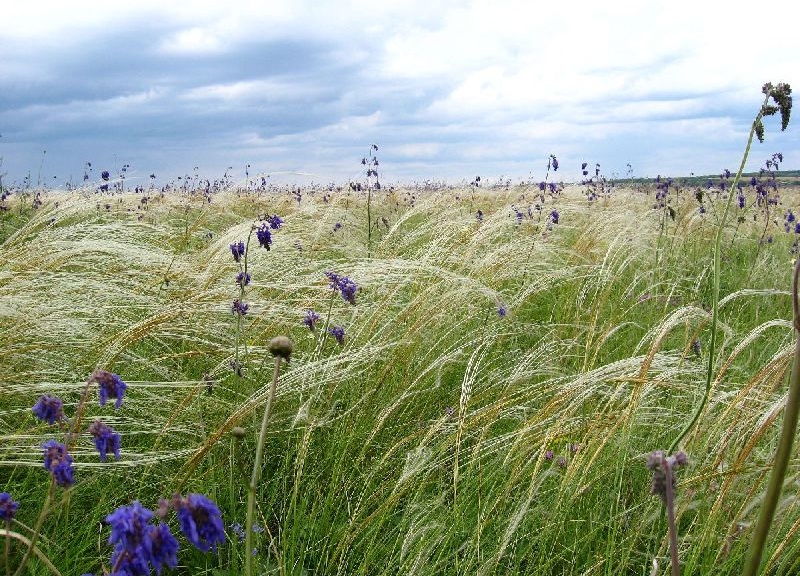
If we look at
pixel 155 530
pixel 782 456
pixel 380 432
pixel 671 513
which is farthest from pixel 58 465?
pixel 380 432

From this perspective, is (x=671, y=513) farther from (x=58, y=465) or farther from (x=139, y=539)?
(x=58, y=465)

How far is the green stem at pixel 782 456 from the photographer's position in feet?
1.93

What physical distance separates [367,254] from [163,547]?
345 cm

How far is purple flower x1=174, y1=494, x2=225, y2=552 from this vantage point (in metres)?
0.79

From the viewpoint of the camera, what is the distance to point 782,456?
2.04ft

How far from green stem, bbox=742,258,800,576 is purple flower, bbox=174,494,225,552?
58cm

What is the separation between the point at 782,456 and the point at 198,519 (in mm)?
641

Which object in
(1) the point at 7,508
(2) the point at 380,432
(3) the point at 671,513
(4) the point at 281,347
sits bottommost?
(2) the point at 380,432

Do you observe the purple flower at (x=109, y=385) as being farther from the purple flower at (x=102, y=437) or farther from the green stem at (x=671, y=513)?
the green stem at (x=671, y=513)

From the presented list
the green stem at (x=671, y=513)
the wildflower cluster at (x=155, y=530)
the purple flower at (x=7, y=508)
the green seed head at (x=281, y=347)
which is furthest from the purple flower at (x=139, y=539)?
the green stem at (x=671, y=513)

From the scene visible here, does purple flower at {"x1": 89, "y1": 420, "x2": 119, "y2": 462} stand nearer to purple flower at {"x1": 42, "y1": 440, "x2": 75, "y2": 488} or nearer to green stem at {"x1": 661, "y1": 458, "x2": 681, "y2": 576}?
purple flower at {"x1": 42, "y1": 440, "x2": 75, "y2": 488}

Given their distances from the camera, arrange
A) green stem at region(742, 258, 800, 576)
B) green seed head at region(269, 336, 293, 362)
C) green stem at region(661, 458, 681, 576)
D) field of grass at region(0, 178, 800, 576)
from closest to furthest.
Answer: green stem at region(742, 258, 800, 576)
green stem at region(661, 458, 681, 576)
green seed head at region(269, 336, 293, 362)
field of grass at region(0, 178, 800, 576)

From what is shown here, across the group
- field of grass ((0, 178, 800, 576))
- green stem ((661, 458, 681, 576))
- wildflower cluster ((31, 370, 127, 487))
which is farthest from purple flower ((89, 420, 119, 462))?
green stem ((661, 458, 681, 576))

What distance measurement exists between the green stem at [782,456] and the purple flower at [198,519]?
1.91ft
